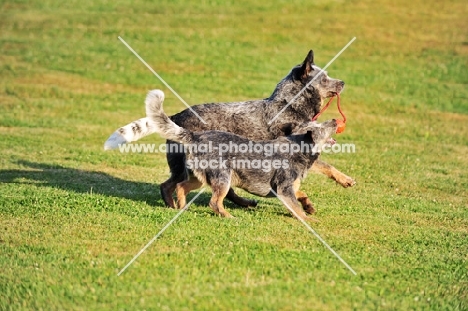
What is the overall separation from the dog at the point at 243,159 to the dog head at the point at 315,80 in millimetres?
698

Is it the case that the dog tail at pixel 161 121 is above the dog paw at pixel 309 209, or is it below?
above

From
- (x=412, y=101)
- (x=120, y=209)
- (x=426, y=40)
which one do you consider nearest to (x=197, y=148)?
(x=120, y=209)

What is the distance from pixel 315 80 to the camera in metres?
10.9

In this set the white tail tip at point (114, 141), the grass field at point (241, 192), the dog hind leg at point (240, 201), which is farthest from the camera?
the dog hind leg at point (240, 201)

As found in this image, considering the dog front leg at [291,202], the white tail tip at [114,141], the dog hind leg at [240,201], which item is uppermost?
the white tail tip at [114,141]

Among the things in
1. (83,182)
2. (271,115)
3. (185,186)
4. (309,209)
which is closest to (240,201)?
(309,209)

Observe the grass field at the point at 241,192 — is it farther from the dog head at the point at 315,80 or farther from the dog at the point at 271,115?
the dog head at the point at 315,80

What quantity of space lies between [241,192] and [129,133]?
3.45m

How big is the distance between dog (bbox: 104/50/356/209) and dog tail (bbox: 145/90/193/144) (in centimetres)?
A: 55

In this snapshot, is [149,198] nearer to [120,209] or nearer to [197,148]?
[120,209]

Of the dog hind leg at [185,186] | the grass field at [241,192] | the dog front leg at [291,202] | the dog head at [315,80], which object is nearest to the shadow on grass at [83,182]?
the grass field at [241,192]

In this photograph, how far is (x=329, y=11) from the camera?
96.6ft

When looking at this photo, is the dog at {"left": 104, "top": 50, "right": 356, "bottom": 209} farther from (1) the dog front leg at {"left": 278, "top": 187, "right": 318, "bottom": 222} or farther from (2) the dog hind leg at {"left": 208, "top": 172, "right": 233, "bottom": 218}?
(2) the dog hind leg at {"left": 208, "top": 172, "right": 233, "bottom": 218}

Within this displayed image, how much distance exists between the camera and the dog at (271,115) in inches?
415
